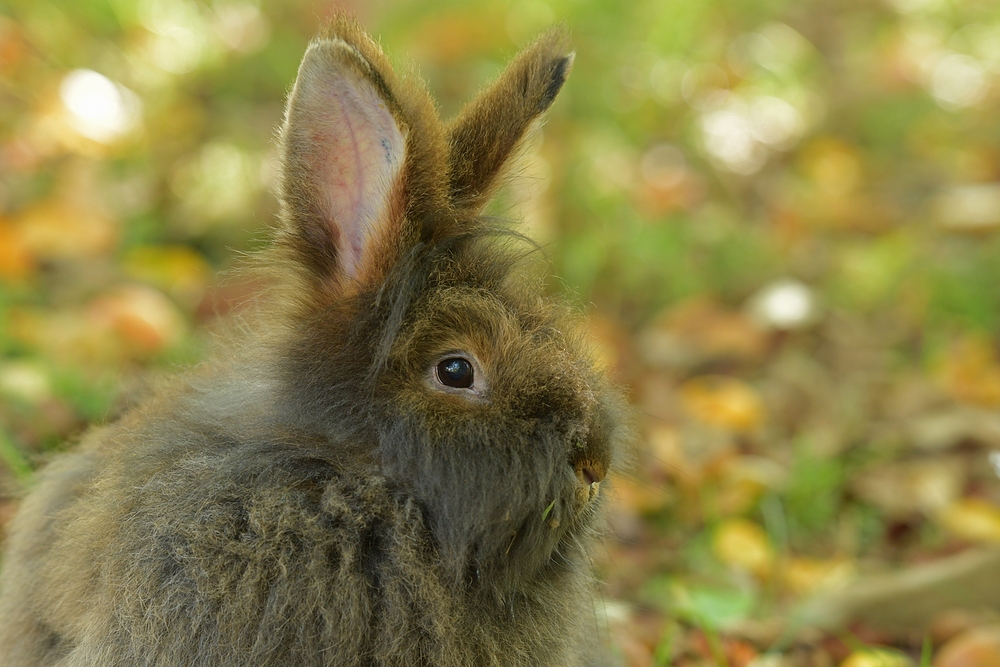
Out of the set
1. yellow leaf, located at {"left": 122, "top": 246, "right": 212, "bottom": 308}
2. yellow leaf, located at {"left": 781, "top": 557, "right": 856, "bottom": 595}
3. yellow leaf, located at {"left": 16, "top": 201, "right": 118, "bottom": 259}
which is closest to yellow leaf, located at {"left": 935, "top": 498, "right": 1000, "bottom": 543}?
yellow leaf, located at {"left": 781, "top": 557, "right": 856, "bottom": 595}

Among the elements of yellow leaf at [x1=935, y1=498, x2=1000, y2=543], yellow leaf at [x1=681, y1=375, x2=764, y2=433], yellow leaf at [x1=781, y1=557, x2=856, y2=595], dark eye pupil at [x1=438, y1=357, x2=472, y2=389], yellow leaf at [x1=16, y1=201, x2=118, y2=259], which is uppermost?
dark eye pupil at [x1=438, y1=357, x2=472, y2=389]

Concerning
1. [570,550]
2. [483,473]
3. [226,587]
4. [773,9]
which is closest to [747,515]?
[570,550]

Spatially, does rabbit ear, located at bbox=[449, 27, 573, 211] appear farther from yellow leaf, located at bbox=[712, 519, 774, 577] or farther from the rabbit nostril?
yellow leaf, located at bbox=[712, 519, 774, 577]

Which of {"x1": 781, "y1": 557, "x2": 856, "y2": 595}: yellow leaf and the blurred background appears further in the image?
the blurred background

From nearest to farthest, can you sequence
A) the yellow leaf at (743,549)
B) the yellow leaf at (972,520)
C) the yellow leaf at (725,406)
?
the yellow leaf at (743,549) < the yellow leaf at (972,520) < the yellow leaf at (725,406)

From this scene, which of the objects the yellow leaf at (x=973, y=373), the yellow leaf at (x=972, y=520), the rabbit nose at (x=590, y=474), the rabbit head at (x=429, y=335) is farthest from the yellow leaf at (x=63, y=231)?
the yellow leaf at (x=973, y=373)

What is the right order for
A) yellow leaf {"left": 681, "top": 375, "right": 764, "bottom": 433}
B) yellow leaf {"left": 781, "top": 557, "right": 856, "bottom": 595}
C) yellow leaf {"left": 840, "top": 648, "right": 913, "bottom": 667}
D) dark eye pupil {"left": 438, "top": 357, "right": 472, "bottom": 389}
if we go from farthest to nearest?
yellow leaf {"left": 681, "top": 375, "right": 764, "bottom": 433} → yellow leaf {"left": 781, "top": 557, "right": 856, "bottom": 595} → yellow leaf {"left": 840, "top": 648, "right": 913, "bottom": 667} → dark eye pupil {"left": 438, "top": 357, "right": 472, "bottom": 389}

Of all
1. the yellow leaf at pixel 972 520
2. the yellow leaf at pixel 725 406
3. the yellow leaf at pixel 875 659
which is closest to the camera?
the yellow leaf at pixel 875 659

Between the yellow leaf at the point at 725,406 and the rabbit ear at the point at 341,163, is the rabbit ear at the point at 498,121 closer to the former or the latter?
the rabbit ear at the point at 341,163
